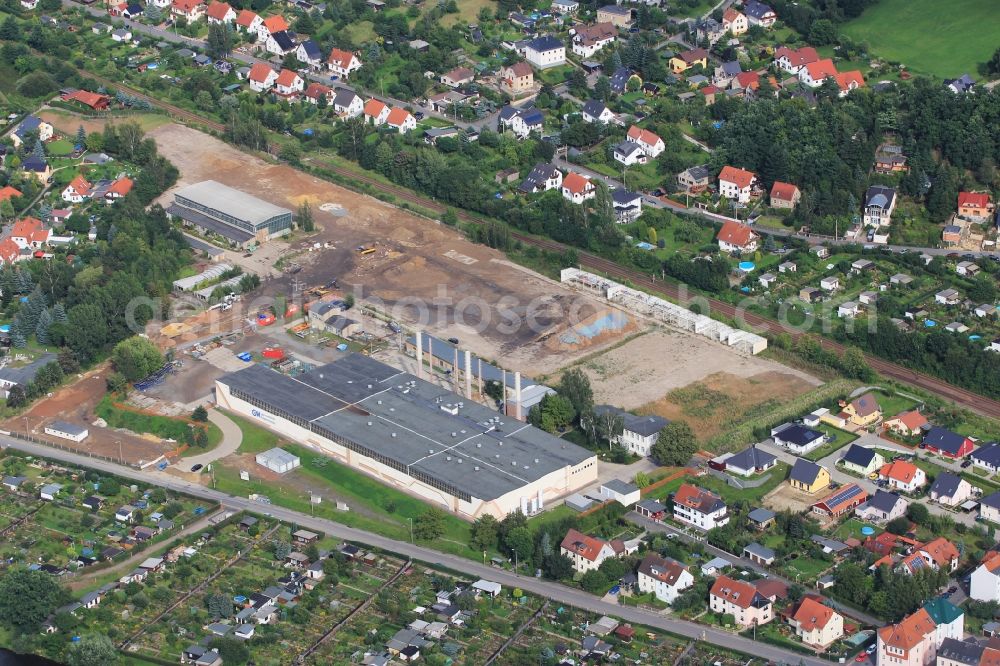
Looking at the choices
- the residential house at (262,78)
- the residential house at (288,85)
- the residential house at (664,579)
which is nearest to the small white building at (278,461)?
the residential house at (664,579)

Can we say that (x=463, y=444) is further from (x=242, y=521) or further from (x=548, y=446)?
(x=242, y=521)

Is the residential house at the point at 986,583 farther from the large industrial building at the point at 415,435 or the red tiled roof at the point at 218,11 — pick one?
the red tiled roof at the point at 218,11

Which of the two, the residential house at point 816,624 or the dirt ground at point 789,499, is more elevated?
the residential house at point 816,624

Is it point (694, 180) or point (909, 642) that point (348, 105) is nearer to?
point (694, 180)

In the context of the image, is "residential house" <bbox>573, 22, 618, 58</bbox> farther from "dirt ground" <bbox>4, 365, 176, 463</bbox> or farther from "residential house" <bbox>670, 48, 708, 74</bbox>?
"dirt ground" <bbox>4, 365, 176, 463</bbox>

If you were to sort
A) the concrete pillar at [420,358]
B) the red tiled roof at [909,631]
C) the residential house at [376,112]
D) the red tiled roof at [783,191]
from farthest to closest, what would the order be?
the residential house at [376,112], the red tiled roof at [783,191], the concrete pillar at [420,358], the red tiled roof at [909,631]

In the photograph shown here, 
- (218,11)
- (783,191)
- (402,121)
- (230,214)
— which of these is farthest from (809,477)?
(218,11)

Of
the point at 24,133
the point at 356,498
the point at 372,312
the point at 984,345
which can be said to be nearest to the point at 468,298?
the point at 372,312

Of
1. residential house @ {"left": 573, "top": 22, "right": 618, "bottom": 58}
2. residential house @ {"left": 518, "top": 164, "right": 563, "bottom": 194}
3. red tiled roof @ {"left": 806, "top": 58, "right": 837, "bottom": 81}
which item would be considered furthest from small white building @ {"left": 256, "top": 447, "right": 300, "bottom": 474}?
residential house @ {"left": 573, "top": 22, "right": 618, "bottom": 58}
